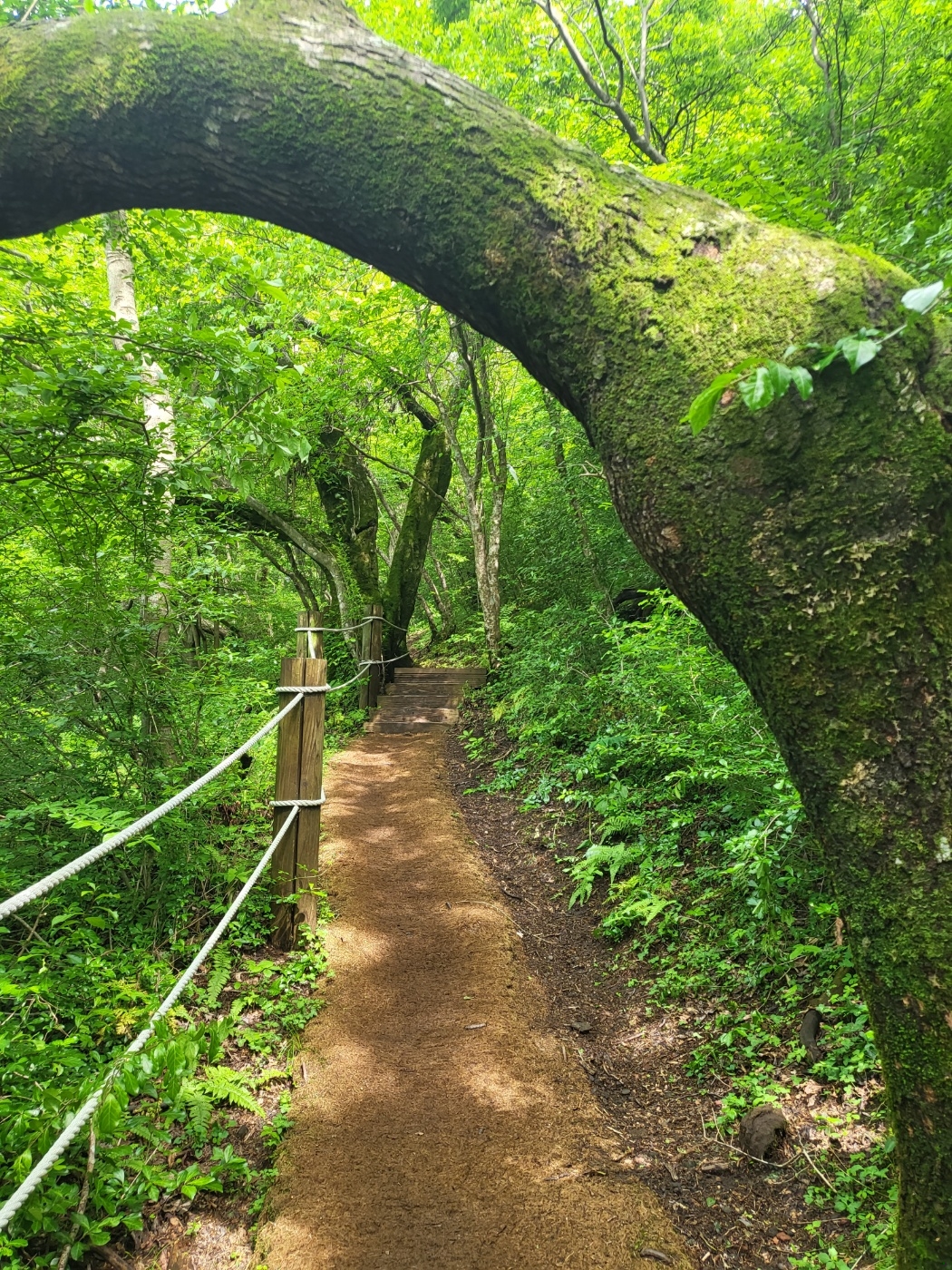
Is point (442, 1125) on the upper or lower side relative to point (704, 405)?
lower

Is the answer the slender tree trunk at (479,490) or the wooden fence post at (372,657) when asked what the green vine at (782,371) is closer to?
the slender tree trunk at (479,490)

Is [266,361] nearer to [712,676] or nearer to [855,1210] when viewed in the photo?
[712,676]

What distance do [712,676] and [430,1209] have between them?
3770mm

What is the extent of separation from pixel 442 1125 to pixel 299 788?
1.90 m

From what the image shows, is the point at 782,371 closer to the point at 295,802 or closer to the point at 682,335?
the point at 682,335

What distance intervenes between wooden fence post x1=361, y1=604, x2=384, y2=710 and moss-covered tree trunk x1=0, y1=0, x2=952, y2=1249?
9146 millimetres

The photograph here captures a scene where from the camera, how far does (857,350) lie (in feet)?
3.63

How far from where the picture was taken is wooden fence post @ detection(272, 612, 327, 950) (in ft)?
→ 12.9

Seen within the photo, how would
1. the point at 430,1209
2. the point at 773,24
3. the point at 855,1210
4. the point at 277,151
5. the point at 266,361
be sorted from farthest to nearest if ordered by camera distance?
the point at 773,24, the point at 266,361, the point at 430,1209, the point at 855,1210, the point at 277,151

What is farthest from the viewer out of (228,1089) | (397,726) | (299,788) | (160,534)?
(397,726)

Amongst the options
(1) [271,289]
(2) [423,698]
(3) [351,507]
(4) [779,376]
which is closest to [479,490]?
(3) [351,507]

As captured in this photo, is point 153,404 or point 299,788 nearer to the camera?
point 299,788

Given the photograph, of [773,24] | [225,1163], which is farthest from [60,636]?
[773,24]

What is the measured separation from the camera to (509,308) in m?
1.64
